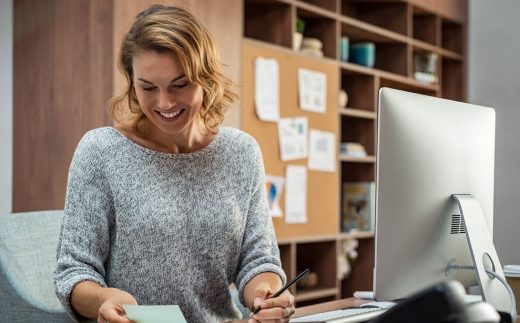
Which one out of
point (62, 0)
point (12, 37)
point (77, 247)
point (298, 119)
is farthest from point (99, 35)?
point (77, 247)

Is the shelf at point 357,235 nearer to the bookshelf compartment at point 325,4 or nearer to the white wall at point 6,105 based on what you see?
the bookshelf compartment at point 325,4

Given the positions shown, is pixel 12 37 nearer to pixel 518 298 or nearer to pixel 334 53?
pixel 334 53

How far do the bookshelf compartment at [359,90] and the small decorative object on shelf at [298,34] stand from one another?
0.54 metres

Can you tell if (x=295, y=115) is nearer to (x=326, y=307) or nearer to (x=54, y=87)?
(x=54, y=87)

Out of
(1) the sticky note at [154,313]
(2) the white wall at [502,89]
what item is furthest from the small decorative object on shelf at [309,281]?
(1) the sticky note at [154,313]

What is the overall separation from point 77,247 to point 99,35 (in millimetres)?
1511

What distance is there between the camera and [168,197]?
1.62 metres

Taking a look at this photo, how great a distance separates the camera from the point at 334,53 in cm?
404

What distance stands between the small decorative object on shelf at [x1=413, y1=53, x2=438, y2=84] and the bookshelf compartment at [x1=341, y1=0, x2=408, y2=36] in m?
0.37

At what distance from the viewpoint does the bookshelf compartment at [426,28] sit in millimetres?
4957

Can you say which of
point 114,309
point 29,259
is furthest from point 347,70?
point 114,309

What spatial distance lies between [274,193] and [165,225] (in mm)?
1970

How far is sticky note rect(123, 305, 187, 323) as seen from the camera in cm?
116

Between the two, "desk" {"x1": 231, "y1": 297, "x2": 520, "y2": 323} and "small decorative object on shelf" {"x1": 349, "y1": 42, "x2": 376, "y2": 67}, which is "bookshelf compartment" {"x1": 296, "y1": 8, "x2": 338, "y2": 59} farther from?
"desk" {"x1": 231, "y1": 297, "x2": 520, "y2": 323}
